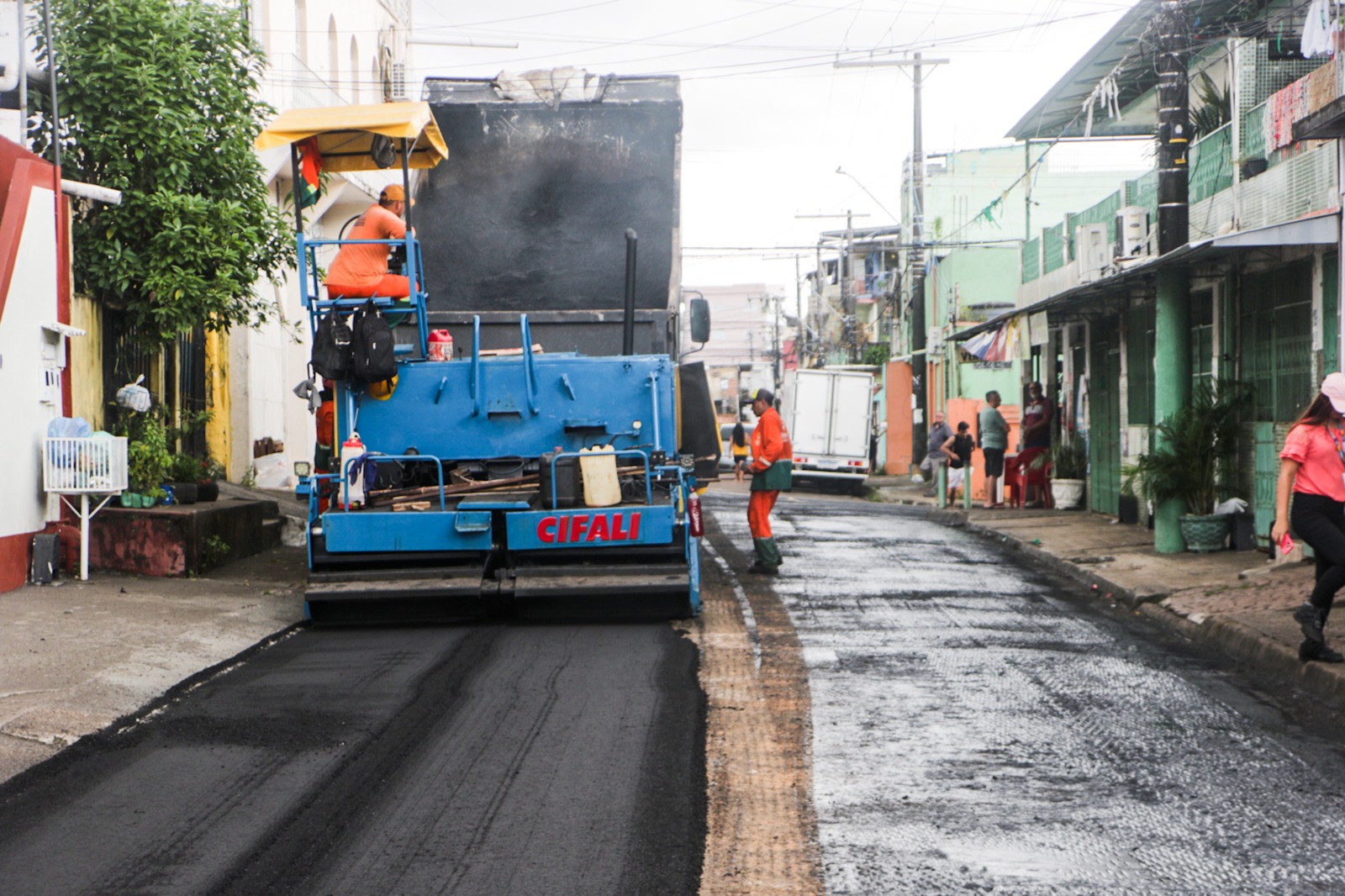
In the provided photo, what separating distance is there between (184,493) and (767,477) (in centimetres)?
544

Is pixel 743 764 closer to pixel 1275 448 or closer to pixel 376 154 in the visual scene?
pixel 376 154

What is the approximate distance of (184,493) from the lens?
14.0 m

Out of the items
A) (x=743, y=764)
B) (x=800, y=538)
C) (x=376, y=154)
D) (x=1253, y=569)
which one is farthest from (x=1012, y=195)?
(x=743, y=764)

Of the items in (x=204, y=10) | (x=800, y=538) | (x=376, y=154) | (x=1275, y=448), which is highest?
(x=204, y=10)

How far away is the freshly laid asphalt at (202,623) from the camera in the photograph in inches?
294

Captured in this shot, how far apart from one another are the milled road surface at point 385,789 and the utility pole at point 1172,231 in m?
8.60

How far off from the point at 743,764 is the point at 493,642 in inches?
144


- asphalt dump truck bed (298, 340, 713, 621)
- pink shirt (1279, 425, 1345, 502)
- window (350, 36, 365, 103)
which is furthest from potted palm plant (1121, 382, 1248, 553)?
window (350, 36, 365, 103)

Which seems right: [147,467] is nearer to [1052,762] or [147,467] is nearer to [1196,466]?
[1052,762]

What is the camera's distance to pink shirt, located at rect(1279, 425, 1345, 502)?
340 inches

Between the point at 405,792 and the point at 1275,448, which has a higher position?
the point at 1275,448

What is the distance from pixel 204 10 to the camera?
14062 millimetres

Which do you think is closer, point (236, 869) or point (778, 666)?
point (236, 869)

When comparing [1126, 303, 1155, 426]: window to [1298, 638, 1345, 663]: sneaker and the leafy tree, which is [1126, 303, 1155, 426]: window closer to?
[1298, 638, 1345, 663]: sneaker
